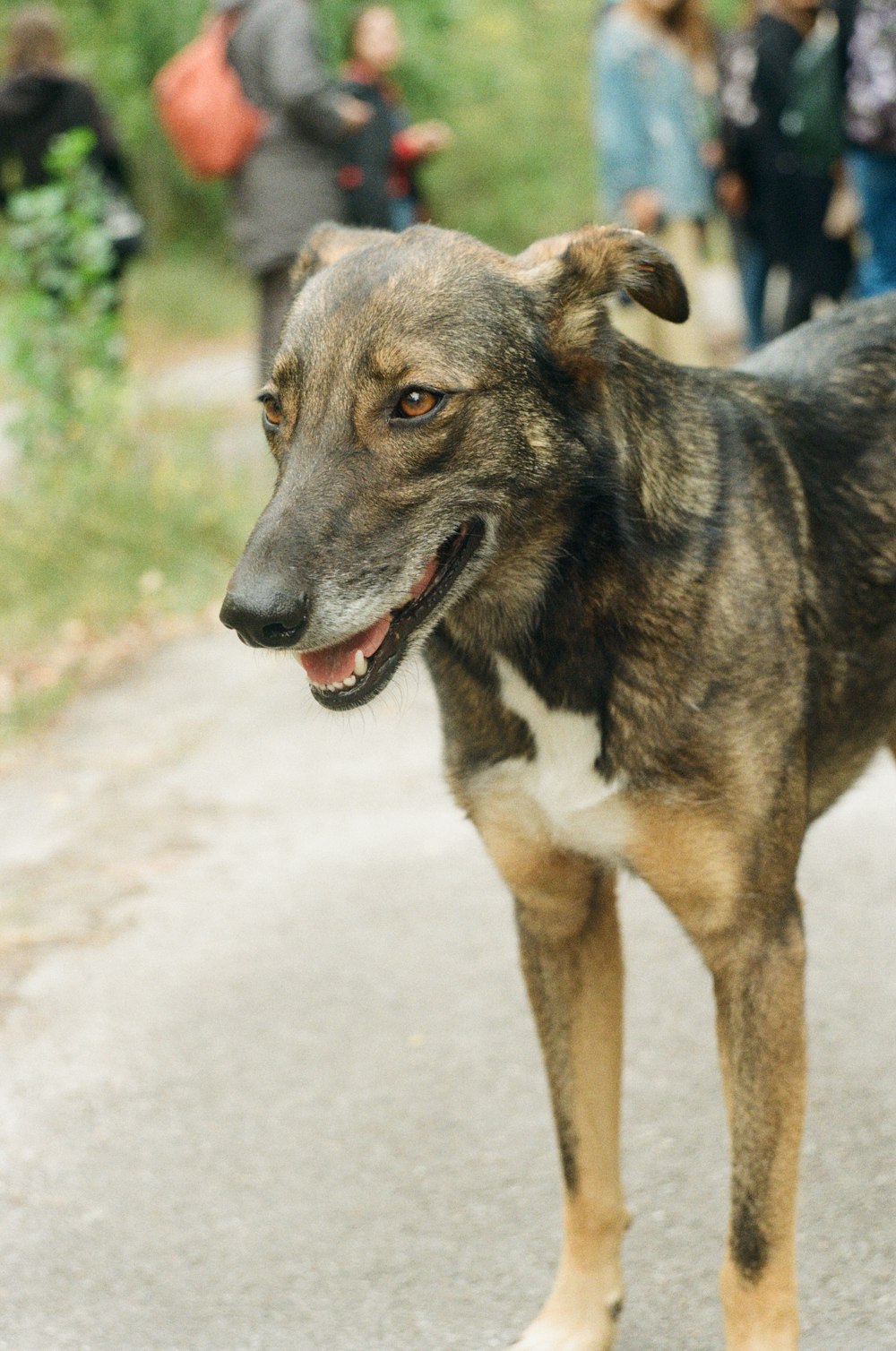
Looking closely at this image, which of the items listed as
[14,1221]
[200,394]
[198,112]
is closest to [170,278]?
[200,394]

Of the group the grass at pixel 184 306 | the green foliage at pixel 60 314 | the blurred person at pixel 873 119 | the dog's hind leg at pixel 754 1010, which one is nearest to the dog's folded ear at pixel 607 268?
the dog's hind leg at pixel 754 1010

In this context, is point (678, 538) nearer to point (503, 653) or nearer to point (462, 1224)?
point (503, 653)

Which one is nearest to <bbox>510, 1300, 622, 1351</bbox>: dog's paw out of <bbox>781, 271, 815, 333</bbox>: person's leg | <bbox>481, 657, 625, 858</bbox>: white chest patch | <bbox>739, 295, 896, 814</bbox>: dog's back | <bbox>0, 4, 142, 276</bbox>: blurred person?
<bbox>481, 657, 625, 858</bbox>: white chest patch

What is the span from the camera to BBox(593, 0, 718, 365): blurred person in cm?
791

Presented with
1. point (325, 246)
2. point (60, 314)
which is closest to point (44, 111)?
point (60, 314)

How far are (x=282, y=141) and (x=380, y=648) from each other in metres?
6.34

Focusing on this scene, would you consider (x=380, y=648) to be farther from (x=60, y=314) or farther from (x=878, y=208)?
(x=60, y=314)

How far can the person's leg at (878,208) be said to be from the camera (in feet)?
19.2

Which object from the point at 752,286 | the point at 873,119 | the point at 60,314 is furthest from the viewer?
the point at 752,286

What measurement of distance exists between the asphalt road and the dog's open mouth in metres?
1.16

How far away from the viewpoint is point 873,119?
5648mm

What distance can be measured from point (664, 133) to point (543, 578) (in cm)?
600

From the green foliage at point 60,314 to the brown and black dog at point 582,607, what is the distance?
20.3ft

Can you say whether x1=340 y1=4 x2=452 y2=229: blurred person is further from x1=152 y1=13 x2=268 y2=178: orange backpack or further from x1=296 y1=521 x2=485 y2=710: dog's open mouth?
x1=296 y1=521 x2=485 y2=710: dog's open mouth
